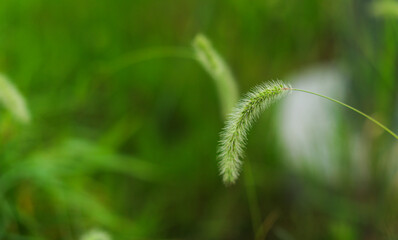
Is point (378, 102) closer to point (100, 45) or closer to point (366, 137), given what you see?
point (366, 137)

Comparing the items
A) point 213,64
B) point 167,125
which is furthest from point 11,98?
point 167,125

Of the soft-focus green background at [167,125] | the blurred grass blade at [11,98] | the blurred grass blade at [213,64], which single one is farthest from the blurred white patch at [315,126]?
the blurred grass blade at [11,98]

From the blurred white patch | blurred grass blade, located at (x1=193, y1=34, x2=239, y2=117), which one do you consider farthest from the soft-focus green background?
blurred grass blade, located at (x1=193, y1=34, x2=239, y2=117)

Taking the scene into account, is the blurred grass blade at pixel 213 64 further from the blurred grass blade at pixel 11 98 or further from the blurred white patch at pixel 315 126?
the blurred white patch at pixel 315 126

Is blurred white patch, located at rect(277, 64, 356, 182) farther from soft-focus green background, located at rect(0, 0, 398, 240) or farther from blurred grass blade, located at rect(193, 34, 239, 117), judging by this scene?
blurred grass blade, located at rect(193, 34, 239, 117)

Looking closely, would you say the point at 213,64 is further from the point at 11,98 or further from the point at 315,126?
the point at 315,126

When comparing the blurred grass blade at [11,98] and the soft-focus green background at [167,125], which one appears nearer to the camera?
the blurred grass blade at [11,98]
